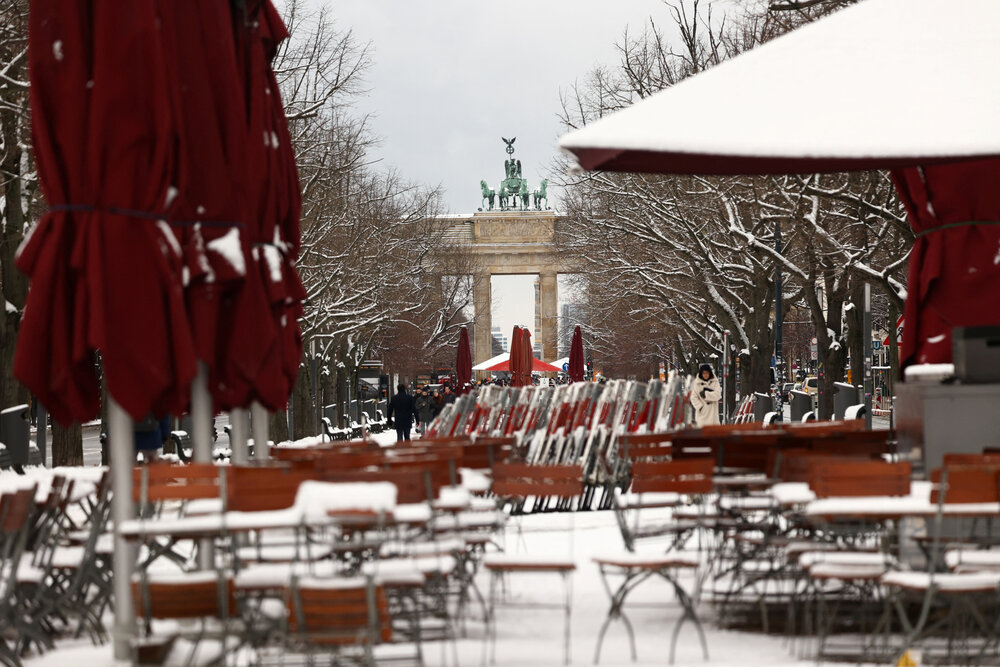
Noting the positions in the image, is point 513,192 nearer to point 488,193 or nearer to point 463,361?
point 488,193

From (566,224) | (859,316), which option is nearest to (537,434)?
(859,316)

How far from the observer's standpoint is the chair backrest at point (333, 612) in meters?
6.19

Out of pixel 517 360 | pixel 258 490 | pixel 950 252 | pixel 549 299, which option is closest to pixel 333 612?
pixel 258 490

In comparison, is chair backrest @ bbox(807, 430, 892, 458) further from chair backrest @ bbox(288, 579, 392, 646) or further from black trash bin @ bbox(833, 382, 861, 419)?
black trash bin @ bbox(833, 382, 861, 419)

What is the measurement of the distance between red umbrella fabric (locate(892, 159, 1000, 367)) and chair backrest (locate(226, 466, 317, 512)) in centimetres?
472

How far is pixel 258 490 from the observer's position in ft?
23.4

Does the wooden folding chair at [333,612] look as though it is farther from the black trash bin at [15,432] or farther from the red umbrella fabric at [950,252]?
the black trash bin at [15,432]

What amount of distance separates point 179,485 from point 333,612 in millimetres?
1905

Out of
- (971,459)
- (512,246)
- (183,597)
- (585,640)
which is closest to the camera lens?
(183,597)

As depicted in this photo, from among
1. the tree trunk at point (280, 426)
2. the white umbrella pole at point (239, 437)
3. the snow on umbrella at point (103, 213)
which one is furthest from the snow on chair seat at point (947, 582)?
the tree trunk at point (280, 426)

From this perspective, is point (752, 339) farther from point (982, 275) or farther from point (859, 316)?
point (982, 275)

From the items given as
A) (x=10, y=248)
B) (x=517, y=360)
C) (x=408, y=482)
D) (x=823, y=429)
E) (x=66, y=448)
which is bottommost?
(x=66, y=448)

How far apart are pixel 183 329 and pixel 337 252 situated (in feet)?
101

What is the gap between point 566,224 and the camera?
46.3m
